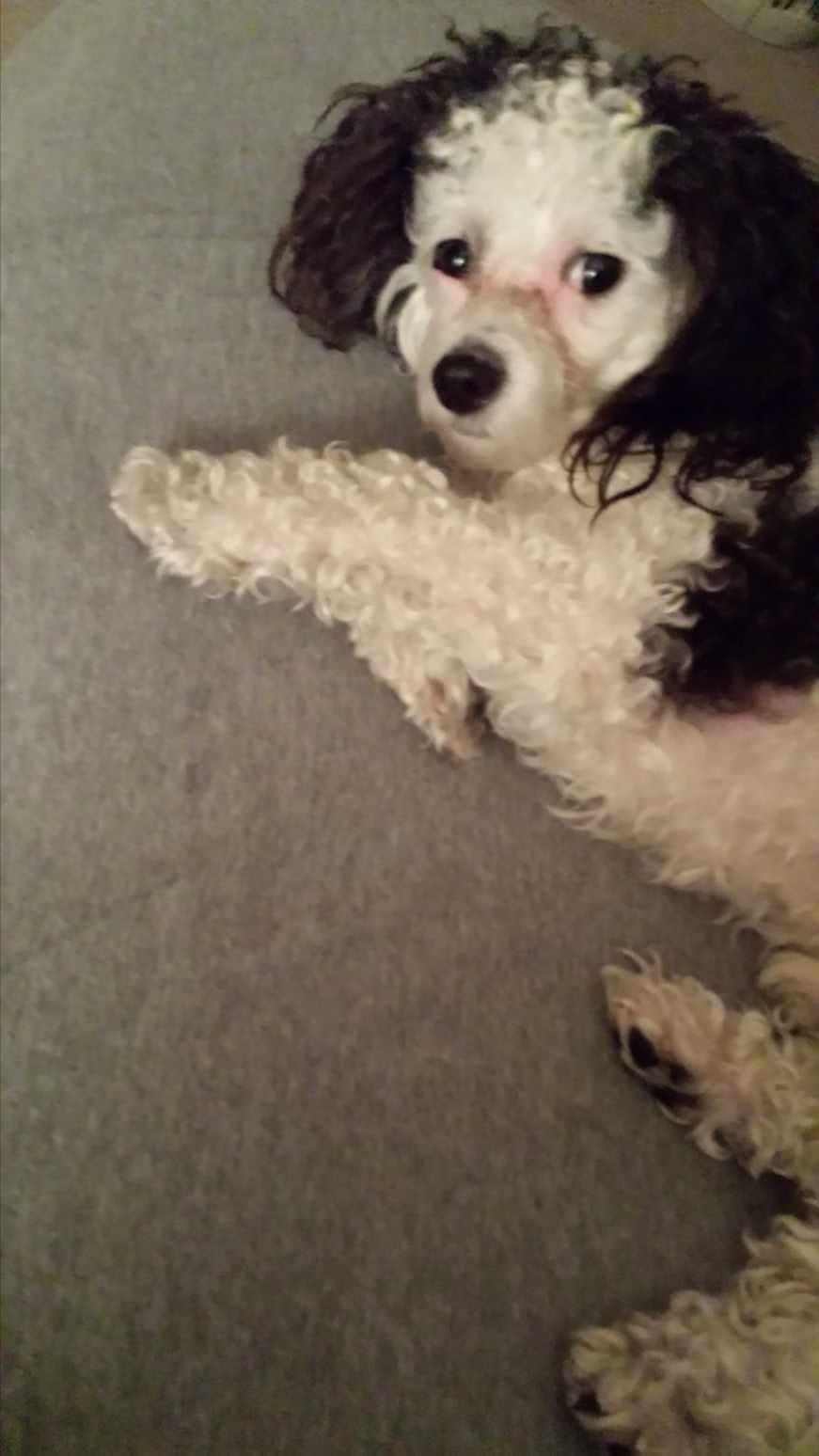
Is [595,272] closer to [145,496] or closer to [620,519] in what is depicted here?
[620,519]

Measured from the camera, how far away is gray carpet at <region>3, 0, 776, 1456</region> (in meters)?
0.87

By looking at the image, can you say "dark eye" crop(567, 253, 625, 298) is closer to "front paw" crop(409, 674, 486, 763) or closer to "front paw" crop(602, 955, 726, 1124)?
"front paw" crop(409, 674, 486, 763)

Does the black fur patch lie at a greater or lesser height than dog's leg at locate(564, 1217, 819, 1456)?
greater

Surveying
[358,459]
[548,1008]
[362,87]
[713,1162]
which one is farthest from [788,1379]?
[362,87]

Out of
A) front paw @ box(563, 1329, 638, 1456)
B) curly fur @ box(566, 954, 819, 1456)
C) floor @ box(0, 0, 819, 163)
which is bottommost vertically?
front paw @ box(563, 1329, 638, 1456)

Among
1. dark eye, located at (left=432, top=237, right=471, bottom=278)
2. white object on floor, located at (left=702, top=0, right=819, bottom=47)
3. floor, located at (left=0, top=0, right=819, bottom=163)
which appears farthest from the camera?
white object on floor, located at (left=702, top=0, right=819, bottom=47)

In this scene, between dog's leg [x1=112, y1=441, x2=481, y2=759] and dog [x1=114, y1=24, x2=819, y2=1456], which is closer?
dog [x1=114, y1=24, x2=819, y2=1456]

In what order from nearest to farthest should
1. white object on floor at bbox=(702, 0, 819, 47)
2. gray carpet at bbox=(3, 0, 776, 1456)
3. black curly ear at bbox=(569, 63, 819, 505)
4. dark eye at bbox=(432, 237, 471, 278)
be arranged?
gray carpet at bbox=(3, 0, 776, 1456), black curly ear at bbox=(569, 63, 819, 505), dark eye at bbox=(432, 237, 471, 278), white object on floor at bbox=(702, 0, 819, 47)

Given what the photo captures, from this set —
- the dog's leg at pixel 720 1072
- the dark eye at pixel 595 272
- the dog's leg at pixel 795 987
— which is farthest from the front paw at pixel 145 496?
the dog's leg at pixel 795 987

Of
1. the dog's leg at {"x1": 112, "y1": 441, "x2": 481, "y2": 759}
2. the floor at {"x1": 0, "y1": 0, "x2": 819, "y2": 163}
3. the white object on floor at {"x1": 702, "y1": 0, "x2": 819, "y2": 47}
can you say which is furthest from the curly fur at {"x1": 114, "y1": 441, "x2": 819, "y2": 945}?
the white object on floor at {"x1": 702, "y1": 0, "x2": 819, "y2": 47}

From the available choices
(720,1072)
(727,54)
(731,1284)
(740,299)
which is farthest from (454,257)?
(731,1284)

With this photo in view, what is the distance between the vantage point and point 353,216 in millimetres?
1170

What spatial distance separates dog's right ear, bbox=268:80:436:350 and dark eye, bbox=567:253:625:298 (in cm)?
21

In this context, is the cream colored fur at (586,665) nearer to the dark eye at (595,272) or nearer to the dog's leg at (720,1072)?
the dog's leg at (720,1072)
